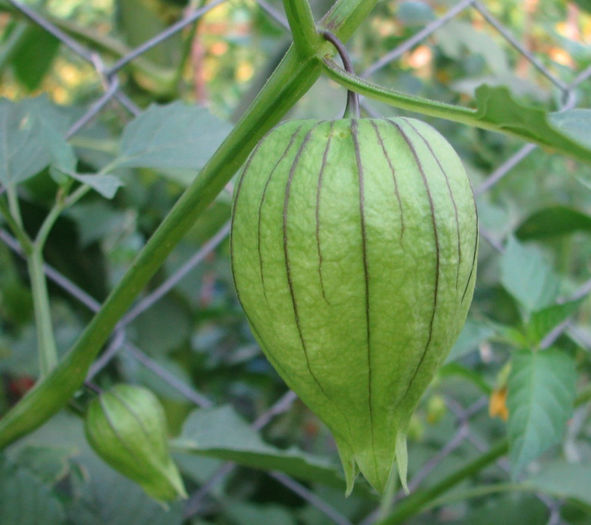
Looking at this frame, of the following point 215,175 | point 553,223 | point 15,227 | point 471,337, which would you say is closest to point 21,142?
point 15,227

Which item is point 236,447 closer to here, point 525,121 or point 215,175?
point 215,175

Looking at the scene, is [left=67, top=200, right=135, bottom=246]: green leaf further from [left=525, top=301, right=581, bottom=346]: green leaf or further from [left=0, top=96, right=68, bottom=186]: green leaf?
[left=525, top=301, right=581, bottom=346]: green leaf

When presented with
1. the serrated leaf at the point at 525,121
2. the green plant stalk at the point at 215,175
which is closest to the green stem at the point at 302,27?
the green plant stalk at the point at 215,175

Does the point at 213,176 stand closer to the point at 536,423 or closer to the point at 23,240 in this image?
the point at 23,240

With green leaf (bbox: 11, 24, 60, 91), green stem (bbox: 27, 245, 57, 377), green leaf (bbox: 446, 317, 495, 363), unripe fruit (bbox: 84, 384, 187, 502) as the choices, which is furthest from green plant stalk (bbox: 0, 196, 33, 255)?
green leaf (bbox: 11, 24, 60, 91)

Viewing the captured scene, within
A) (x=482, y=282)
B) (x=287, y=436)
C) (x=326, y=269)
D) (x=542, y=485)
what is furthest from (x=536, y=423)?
(x=482, y=282)
